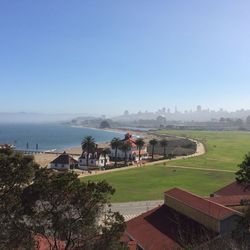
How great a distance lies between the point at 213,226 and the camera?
80.9ft

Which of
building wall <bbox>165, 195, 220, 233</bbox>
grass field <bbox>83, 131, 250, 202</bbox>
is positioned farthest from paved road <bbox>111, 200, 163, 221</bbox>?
building wall <bbox>165, 195, 220, 233</bbox>

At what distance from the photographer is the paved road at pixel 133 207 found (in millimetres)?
41881

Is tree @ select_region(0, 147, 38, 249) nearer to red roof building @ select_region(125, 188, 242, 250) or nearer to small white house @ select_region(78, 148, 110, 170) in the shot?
red roof building @ select_region(125, 188, 242, 250)

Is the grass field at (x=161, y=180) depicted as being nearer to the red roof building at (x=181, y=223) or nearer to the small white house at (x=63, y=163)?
the small white house at (x=63, y=163)

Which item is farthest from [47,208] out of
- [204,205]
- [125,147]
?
[125,147]

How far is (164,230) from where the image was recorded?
88.3ft

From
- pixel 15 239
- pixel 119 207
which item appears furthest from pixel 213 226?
pixel 119 207

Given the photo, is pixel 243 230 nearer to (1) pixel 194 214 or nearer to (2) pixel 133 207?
(1) pixel 194 214

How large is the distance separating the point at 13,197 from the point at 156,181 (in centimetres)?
4986

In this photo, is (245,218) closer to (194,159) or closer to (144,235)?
(144,235)

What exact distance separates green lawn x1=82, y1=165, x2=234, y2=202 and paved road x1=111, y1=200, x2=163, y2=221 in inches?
99.5

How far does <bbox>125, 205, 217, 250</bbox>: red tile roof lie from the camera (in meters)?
24.6

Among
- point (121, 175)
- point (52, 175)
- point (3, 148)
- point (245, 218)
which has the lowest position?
point (121, 175)

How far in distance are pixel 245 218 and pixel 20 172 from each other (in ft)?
34.2
